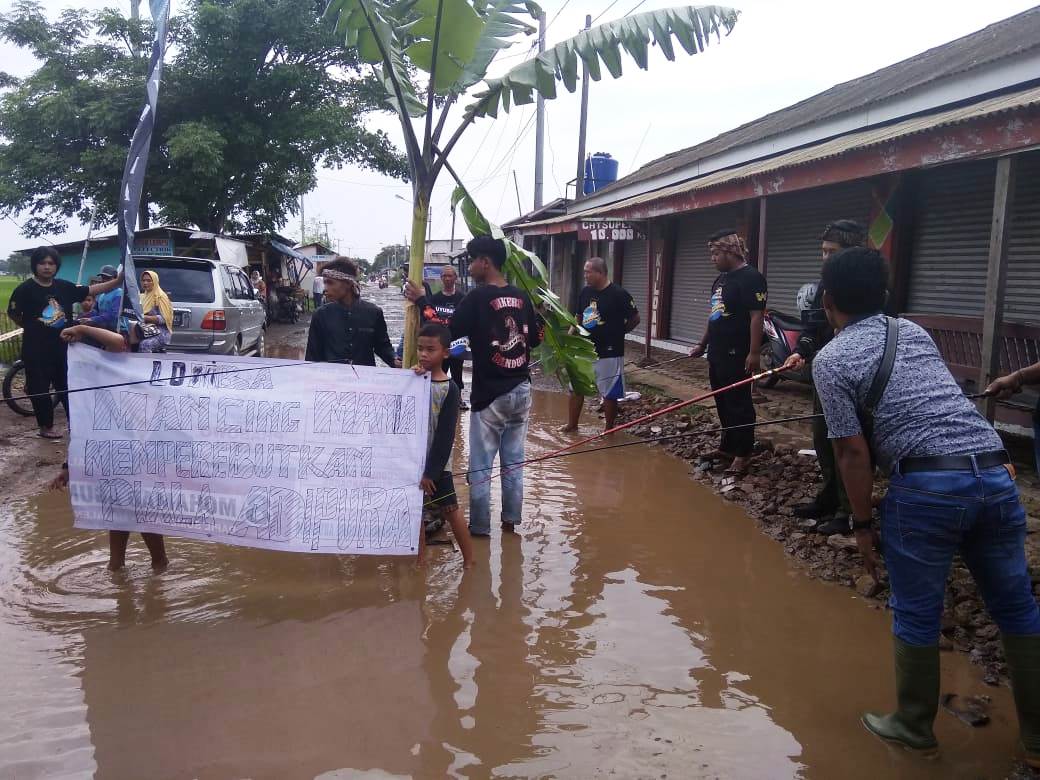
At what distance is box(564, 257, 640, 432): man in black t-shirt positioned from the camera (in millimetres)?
7754

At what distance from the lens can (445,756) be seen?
2.82 metres

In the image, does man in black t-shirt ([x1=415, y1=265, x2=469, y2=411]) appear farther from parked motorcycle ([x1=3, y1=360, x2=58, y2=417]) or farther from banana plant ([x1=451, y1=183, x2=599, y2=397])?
parked motorcycle ([x1=3, y1=360, x2=58, y2=417])

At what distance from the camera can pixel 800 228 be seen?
1152cm

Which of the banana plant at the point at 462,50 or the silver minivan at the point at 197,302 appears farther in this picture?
the silver minivan at the point at 197,302

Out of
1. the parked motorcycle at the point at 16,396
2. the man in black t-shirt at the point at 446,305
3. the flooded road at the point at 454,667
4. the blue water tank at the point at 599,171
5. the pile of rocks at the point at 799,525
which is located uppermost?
the blue water tank at the point at 599,171

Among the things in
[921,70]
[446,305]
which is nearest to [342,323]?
[446,305]

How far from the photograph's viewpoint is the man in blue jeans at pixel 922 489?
2.62m

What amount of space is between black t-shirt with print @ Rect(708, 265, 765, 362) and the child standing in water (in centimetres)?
263

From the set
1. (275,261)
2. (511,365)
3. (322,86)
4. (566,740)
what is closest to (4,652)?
(566,740)

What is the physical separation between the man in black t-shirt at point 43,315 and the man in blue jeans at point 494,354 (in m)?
Result: 4.49

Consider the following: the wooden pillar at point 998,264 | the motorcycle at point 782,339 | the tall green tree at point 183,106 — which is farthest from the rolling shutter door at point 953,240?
the tall green tree at point 183,106

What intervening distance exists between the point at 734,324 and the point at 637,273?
511 inches

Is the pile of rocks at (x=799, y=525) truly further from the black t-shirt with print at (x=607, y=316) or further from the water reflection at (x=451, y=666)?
the black t-shirt with print at (x=607, y=316)

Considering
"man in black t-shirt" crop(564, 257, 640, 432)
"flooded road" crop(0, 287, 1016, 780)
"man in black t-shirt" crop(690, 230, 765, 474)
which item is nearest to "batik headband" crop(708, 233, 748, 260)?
"man in black t-shirt" crop(690, 230, 765, 474)
